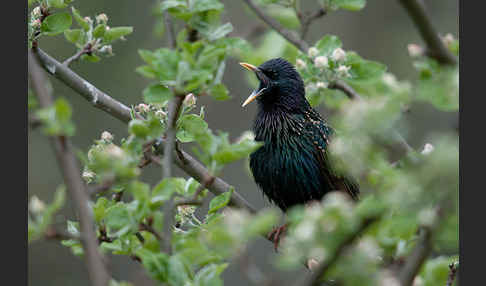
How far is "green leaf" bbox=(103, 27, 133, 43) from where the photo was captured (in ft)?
9.64

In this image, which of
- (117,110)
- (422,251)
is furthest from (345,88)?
(422,251)

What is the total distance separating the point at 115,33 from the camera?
299cm

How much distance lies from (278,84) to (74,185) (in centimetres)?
283

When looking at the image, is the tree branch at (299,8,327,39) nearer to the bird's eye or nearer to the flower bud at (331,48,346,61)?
the bird's eye

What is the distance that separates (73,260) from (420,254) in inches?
325

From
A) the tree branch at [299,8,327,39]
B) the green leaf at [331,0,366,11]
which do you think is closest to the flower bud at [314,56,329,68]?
the green leaf at [331,0,366,11]

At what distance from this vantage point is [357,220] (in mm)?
1530

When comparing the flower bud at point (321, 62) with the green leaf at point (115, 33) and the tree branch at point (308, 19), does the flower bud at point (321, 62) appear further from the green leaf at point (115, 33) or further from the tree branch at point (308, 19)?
the green leaf at point (115, 33)

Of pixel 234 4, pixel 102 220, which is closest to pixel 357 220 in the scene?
pixel 102 220

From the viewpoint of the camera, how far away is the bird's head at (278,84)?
4.39m

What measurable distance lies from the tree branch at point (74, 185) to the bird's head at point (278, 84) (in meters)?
2.70

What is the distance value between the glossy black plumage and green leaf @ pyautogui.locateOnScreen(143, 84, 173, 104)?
213 centimetres

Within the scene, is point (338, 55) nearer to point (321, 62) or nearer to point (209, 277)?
point (321, 62)

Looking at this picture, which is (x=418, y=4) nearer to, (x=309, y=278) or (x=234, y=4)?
(x=309, y=278)
